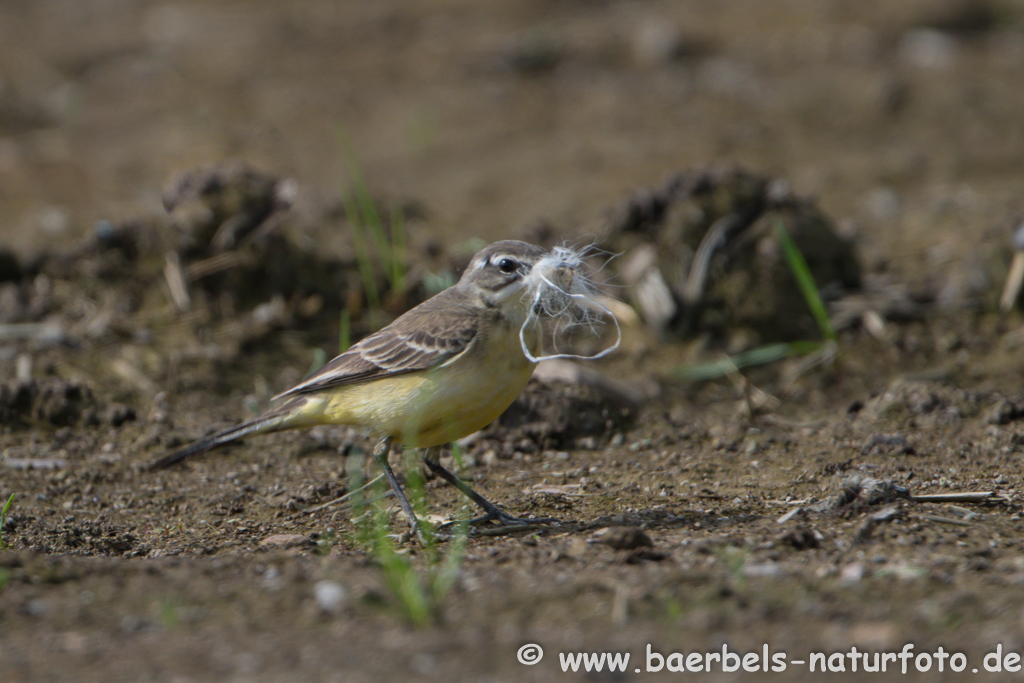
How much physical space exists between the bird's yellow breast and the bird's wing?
0.19 ft

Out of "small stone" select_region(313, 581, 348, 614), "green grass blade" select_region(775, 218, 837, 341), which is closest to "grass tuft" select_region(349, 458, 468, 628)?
"small stone" select_region(313, 581, 348, 614)

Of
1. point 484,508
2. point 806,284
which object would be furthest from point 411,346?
point 806,284

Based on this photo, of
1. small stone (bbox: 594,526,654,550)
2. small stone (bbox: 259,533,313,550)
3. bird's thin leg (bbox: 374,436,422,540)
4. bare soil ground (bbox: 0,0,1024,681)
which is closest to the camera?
bare soil ground (bbox: 0,0,1024,681)

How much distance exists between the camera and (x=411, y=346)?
562 cm

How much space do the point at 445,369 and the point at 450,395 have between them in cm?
15

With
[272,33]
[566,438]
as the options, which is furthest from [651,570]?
[272,33]

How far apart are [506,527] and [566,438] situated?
1.47 metres

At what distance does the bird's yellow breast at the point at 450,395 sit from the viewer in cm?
530

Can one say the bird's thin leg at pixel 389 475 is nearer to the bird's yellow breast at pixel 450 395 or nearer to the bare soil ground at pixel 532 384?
the bird's yellow breast at pixel 450 395

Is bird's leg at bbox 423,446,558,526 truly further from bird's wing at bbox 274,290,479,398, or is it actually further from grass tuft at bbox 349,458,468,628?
grass tuft at bbox 349,458,468,628

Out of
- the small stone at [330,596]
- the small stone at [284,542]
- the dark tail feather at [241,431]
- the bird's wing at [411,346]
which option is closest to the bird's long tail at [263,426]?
the dark tail feather at [241,431]

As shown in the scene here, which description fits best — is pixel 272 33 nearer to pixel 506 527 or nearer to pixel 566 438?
pixel 566 438

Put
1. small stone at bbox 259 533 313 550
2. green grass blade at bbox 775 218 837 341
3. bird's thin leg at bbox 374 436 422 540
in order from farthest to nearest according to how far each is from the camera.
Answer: green grass blade at bbox 775 218 837 341, bird's thin leg at bbox 374 436 422 540, small stone at bbox 259 533 313 550

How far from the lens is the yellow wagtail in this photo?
5.34m
